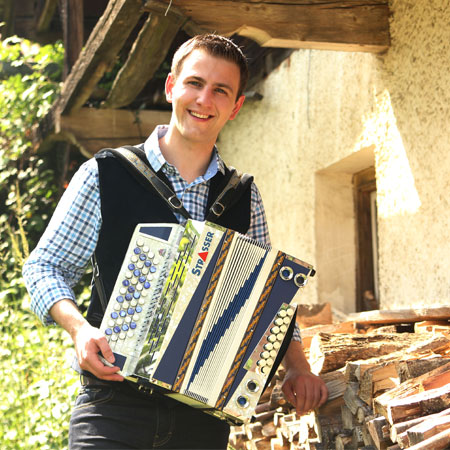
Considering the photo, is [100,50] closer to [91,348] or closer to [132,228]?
[132,228]

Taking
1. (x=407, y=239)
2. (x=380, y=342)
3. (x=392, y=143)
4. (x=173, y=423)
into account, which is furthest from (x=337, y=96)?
(x=173, y=423)

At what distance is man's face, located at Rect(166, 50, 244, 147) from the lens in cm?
218

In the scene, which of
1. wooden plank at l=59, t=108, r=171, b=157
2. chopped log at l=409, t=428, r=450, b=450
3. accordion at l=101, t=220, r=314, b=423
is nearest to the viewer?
chopped log at l=409, t=428, r=450, b=450

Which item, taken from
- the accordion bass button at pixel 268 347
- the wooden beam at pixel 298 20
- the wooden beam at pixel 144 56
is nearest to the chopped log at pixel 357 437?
the accordion bass button at pixel 268 347

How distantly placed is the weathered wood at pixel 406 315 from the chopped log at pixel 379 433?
107 centimetres

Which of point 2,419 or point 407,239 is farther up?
point 407,239

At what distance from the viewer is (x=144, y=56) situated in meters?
4.76

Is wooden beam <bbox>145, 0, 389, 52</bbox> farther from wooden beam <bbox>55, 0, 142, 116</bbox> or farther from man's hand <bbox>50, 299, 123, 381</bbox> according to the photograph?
Answer: man's hand <bbox>50, 299, 123, 381</bbox>

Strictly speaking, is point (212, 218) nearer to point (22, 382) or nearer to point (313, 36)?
point (313, 36)

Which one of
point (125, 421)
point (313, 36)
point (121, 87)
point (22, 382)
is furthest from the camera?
point (121, 87)

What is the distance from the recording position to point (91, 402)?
2.01 m

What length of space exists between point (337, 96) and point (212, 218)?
2.91 metres

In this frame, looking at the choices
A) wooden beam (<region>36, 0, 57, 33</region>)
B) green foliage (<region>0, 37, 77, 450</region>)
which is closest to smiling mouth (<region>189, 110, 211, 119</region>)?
green foliage (<region>0, 37, 77, 450</region>)

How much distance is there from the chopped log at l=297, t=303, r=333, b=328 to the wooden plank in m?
2.69
